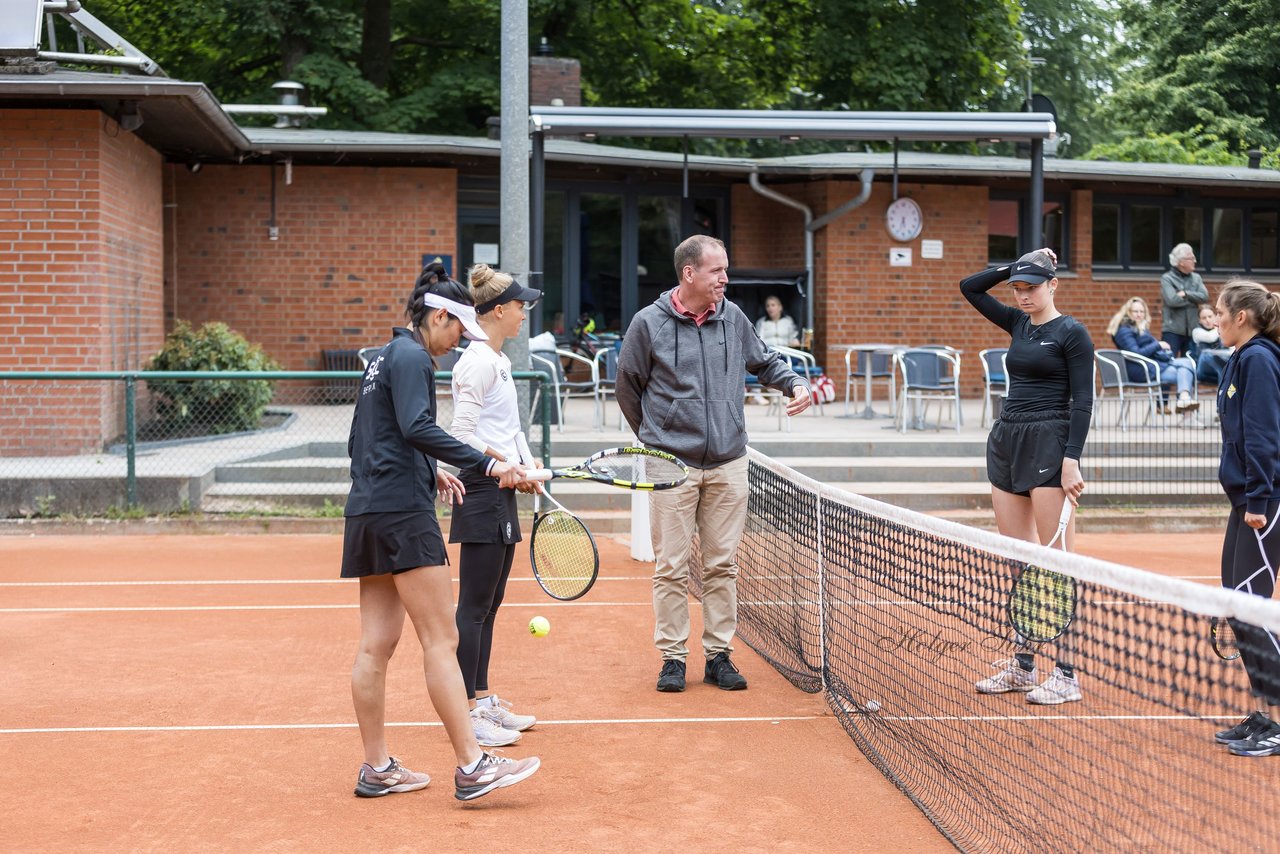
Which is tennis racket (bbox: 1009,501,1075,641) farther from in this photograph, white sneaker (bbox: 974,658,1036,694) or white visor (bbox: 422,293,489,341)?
white visor (bbox: 422,293,489,341)

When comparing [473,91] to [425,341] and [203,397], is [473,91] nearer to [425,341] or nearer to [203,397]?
[203,397]

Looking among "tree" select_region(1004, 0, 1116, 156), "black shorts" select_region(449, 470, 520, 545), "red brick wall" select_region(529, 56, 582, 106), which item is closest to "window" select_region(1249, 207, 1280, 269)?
"red brick wall" select_region(529, 56, 582, 106)

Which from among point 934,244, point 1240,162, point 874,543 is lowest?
point 874,543

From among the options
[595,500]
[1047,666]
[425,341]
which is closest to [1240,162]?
[595,500]

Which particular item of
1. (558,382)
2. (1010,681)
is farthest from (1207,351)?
(1010,681)

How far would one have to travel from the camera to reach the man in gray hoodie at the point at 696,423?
683 cm

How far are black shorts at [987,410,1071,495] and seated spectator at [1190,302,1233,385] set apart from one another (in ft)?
35.0

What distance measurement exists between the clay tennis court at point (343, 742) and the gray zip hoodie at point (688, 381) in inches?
48.8

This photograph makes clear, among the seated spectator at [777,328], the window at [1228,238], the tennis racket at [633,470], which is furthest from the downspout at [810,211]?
the tennis racket at [633,470]

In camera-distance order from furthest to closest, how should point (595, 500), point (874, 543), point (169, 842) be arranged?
1. point (595, 500)
2. point (874, 543)
3. point (169, 842)

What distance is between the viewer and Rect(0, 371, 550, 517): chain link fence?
1254 cm

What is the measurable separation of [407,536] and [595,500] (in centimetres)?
823

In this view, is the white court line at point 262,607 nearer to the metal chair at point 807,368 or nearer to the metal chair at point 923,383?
the metal chair at point 923,383

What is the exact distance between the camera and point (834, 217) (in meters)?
20.2
